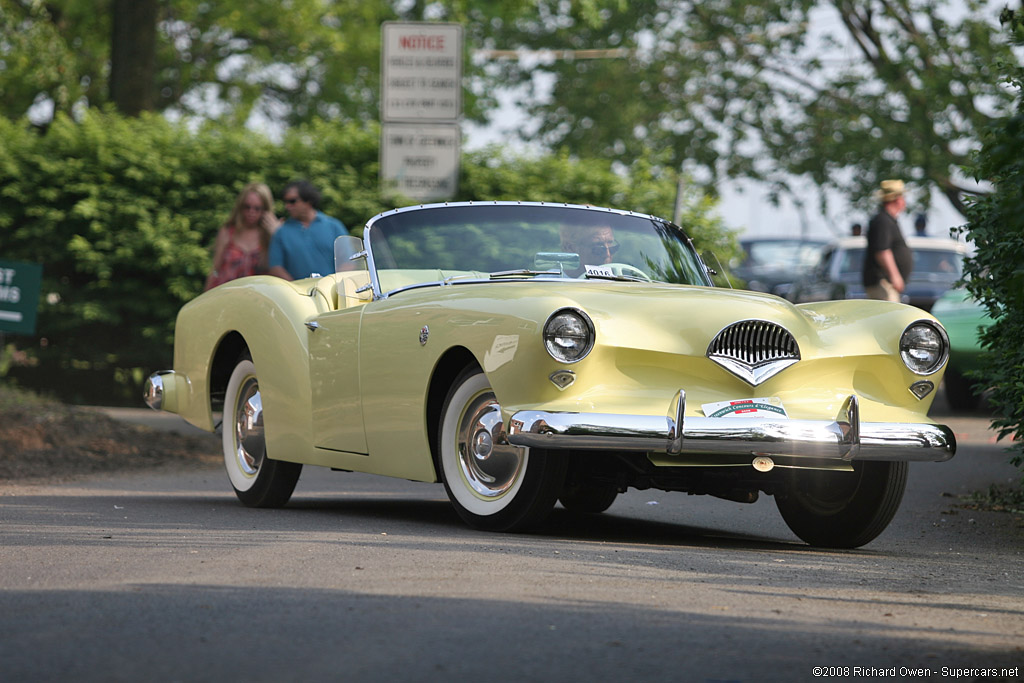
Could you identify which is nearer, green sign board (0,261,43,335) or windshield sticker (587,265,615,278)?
windshield sticker (587,265,615,278)

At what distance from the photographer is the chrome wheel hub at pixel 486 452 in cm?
Answer: 607

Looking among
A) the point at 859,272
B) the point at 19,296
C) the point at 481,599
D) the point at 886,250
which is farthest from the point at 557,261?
the point at 859,272

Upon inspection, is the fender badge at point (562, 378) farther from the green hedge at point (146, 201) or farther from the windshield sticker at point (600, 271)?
the green hedge at point (146, 201)

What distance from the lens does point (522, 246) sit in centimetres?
702

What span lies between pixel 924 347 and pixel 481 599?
2.60 metres

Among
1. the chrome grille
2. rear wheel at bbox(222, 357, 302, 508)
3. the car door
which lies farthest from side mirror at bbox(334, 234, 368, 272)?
the chrome grille

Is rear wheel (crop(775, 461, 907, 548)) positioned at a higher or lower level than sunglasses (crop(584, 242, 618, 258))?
lower

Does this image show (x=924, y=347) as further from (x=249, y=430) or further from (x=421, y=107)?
(x=421, y=107)

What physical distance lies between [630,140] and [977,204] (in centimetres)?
2273

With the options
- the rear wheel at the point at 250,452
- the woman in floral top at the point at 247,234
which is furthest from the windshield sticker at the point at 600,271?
the woman in floral top at the point at 247,234

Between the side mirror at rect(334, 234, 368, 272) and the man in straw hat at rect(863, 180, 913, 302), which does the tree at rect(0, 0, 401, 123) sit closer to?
the man in straw hat at rect(863, 180, 913, 302)

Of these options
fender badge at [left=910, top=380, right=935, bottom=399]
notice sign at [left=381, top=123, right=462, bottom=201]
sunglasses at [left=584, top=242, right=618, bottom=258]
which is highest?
notice sign at [left=381, top=123, right=462, bottom=201]

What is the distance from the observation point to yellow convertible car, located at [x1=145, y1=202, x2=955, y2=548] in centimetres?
580

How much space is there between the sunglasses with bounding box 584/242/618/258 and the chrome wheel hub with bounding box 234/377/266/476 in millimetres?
1867
